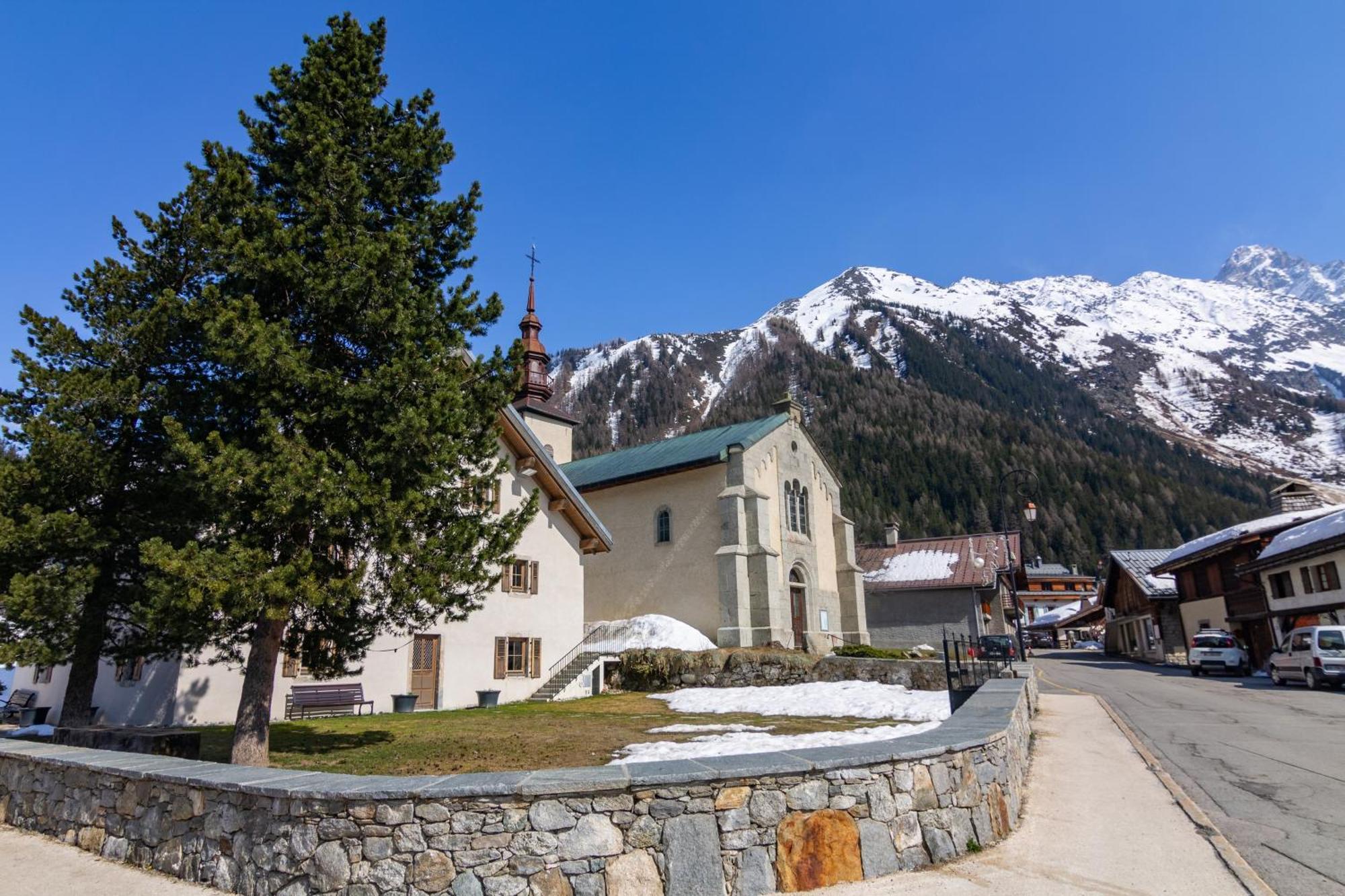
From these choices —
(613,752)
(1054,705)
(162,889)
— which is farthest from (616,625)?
(162,889)

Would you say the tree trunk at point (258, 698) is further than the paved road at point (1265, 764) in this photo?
Yes

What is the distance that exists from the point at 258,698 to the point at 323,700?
8885 millimetres

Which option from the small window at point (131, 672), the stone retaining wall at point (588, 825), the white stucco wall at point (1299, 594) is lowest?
the stone retaining wall at point (588, 825)

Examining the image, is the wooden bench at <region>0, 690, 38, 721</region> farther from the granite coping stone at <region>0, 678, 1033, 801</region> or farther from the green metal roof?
the green metal roof

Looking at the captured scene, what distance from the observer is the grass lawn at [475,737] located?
1033cm

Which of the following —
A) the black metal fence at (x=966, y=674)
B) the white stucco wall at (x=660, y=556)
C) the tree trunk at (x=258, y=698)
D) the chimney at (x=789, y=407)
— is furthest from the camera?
the chimney at (x=789, y=407)

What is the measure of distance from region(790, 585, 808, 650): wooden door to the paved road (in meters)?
9.96

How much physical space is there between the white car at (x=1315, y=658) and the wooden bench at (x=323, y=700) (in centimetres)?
2846

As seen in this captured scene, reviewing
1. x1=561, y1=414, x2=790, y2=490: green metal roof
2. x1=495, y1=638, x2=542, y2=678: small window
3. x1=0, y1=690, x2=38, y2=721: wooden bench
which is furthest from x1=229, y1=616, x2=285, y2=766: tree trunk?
x1=561, y1=414, x2=790, y2=490: green metal roof

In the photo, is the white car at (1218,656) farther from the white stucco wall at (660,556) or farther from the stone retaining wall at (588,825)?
the stone retaining wall at (588,825)

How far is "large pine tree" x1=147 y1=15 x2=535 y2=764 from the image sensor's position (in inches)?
→ 344

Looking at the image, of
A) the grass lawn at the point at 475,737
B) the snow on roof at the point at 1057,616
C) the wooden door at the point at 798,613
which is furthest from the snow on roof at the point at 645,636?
the snow on roof at the point at 1057,616

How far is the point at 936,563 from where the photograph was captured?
42.7 meters

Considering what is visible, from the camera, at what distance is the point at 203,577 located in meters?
8.33
